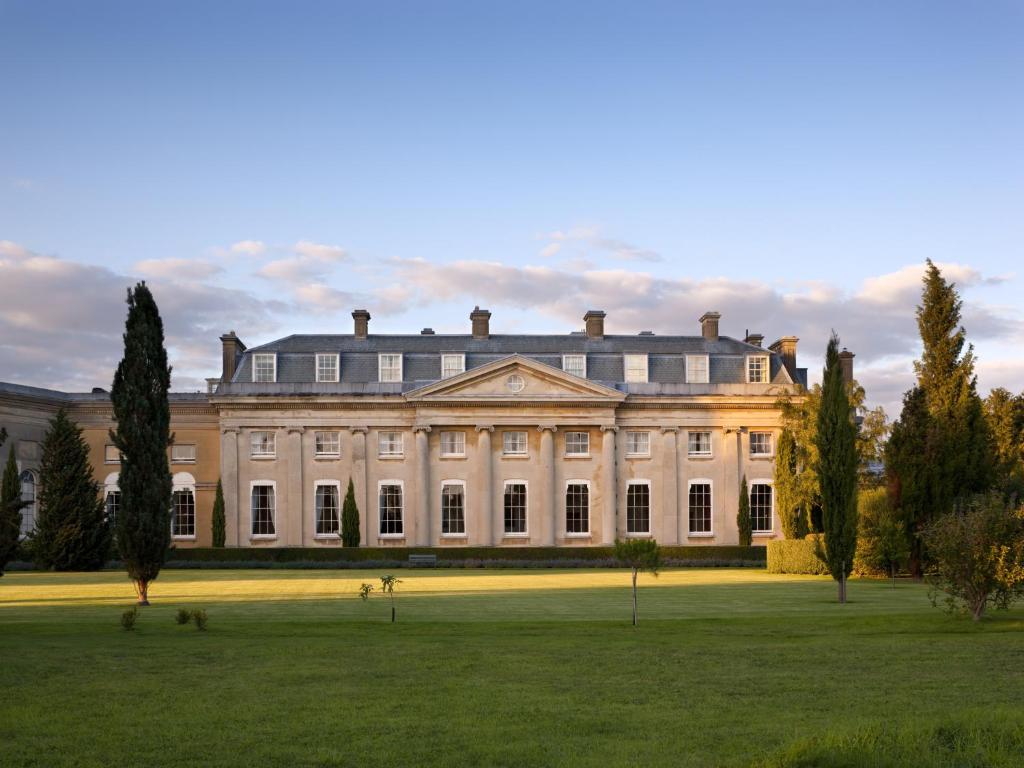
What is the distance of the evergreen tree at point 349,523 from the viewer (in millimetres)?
52969

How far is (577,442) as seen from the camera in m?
55.8

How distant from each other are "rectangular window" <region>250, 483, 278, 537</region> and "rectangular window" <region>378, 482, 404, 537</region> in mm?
5312

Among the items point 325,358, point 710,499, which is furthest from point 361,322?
point 710,499

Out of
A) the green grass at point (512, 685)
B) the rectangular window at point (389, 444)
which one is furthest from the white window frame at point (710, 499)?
the green grass at point (512, 685)

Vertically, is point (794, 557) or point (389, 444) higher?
point (389, 444)

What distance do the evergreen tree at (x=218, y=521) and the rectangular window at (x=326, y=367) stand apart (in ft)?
24.4

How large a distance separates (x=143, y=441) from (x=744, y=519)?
A: 3506 cm

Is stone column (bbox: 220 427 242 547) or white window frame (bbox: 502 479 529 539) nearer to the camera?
stone column (bbox: 220 427 242 547)

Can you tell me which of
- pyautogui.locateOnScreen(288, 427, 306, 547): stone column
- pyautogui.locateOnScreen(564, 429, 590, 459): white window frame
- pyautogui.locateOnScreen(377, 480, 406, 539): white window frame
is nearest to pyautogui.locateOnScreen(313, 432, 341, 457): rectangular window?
pyautogui.locateOnScreen(288, 427, 306, 547): stone column

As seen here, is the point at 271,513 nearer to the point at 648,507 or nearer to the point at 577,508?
the point at 577,508

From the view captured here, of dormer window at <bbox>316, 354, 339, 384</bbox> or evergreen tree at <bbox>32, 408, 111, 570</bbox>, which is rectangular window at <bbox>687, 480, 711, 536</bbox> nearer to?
dormer window at <bbox>316, 354, 339, 384</bbox>

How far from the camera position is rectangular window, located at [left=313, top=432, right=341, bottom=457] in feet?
181

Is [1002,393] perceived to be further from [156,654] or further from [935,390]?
[156,654]

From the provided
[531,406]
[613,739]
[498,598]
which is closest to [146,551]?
[498,598]
